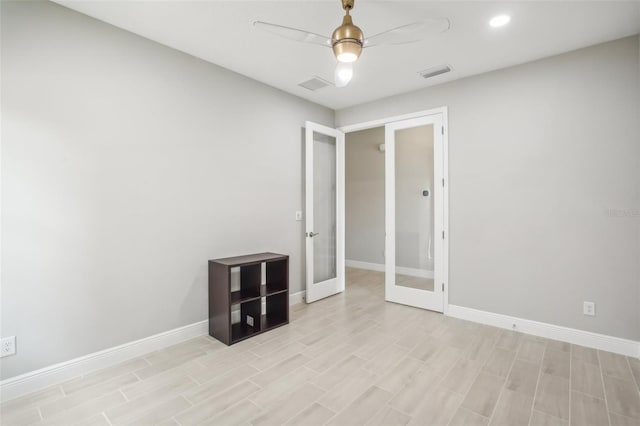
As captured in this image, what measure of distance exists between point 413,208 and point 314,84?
208cm

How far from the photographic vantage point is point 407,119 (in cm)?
409

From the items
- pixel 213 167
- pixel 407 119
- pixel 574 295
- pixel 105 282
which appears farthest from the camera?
pixel 407 119

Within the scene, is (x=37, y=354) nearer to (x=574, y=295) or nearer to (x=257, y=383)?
(x=257, y=383)

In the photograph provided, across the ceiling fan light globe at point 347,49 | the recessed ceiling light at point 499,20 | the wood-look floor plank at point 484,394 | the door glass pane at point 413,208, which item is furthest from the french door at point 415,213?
the ceiling fan light globe at point 347,49

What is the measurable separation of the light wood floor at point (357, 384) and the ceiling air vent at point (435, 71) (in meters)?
2.84

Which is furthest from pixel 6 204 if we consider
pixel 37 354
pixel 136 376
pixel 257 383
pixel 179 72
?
pixel 257 383

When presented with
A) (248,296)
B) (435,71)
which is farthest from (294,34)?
(248,296)

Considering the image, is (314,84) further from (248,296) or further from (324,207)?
(248,296)

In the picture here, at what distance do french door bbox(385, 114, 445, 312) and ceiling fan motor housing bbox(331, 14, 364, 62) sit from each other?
2.36 metres

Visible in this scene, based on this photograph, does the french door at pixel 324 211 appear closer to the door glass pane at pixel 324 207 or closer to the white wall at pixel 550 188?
the door glass pane at pixel 324 207

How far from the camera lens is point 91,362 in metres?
2.45

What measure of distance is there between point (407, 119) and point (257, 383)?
349cm

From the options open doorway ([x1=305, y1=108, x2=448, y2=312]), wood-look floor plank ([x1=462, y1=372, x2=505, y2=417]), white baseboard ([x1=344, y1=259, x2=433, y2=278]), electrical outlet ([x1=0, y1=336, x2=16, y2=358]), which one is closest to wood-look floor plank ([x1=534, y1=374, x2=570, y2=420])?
wood-look floor plank ([x1=462, y1=372, x2=505, y2=417])

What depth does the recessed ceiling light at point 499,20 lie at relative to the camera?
2.44 metres
